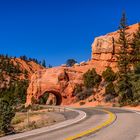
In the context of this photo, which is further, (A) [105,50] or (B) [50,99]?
(B) [50,99]

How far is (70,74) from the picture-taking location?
79.5 metres

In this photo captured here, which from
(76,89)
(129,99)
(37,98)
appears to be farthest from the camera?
(37,98)

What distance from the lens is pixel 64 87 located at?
2995 inches

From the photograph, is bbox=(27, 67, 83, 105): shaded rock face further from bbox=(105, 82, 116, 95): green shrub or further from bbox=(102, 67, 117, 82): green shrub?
bbox=(105, 82, 116, 95): green shrub

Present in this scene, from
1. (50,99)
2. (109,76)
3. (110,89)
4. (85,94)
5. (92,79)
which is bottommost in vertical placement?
(50,99)

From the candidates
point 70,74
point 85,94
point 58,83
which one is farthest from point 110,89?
point 70,74

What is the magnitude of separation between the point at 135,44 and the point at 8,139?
58.6 metres

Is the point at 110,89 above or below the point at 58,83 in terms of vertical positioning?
below

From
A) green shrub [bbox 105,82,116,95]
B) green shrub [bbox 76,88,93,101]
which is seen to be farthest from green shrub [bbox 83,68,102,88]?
green shrub [bbox 105,82,116,95]

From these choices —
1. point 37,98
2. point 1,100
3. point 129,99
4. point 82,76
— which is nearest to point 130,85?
point 129,99

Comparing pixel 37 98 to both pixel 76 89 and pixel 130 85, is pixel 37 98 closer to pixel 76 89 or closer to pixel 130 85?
pixel 76 89

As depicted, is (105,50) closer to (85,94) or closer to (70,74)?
(70,74)

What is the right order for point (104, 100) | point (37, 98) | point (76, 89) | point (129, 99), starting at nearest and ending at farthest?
point (129, 99)
point (104, 100)
point (76, 89)
point (37, 98)

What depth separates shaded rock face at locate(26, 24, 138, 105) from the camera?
75.7 metres
